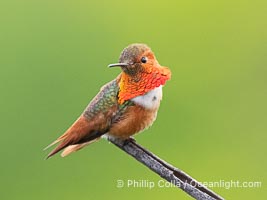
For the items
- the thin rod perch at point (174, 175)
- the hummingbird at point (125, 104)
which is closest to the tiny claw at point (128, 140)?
the hummingbird at point (125, 104)

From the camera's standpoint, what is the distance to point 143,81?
164 centimetres

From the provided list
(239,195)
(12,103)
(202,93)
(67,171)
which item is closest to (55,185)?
(67,171)

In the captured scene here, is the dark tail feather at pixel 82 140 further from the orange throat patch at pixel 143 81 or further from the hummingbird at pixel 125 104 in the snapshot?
the orange throat patch at pixel 143 81

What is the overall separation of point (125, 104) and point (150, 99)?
7cm

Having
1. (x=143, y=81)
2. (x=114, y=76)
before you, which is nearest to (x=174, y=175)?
(x=143, y=81)

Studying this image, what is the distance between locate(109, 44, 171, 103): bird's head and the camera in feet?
5.36

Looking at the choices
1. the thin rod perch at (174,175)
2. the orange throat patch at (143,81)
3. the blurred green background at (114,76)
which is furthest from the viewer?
the blurred green background at (114,76)

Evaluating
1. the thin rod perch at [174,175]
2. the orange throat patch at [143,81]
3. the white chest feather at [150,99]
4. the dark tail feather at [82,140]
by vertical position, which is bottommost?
the thin rod perch at [174,175]

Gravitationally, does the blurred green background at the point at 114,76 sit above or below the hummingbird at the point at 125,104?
above

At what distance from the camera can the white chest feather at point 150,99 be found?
6.00 ft

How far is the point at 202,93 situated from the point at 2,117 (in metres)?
1.28

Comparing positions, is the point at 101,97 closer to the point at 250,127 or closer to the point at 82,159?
the point at 82,159

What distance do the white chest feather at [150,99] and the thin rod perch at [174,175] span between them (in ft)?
0.58

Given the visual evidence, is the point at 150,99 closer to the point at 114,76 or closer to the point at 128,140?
the point at 128,140
